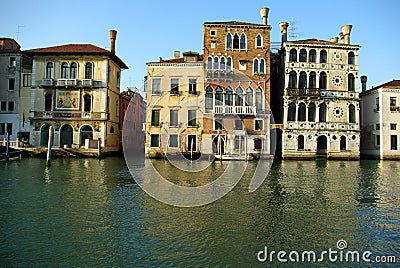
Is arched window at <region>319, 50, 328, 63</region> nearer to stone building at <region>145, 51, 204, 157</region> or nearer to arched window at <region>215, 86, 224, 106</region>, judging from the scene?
arched window at <region>215, 86, 224, 106</region>

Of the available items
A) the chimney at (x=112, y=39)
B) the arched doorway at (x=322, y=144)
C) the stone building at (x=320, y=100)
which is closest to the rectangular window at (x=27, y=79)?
the chimney at (x=112, y=39)

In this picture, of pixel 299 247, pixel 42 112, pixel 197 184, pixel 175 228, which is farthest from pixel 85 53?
pixel 299 247

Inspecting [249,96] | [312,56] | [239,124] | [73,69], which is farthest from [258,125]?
[73,69]

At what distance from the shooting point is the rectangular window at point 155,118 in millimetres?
31425

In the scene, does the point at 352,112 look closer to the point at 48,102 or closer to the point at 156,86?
the point at 156,86

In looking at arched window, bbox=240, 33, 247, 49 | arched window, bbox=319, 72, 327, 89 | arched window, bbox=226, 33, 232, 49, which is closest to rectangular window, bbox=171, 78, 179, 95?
arched window, bbox=226, 33, 232, 49

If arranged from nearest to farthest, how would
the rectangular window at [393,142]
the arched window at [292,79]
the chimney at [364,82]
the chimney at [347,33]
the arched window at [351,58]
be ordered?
the arched window at [292,79] < the arched window at [351,58] < the rectangular window at [393,142] < the chimney at [347,33] < the chimney at [364,82]

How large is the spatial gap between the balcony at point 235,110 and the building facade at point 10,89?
18.7 meters

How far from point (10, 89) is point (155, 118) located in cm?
1403

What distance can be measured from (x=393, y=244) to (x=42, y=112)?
30.9m

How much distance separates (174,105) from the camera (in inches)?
1240

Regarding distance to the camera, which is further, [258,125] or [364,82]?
[364,82]

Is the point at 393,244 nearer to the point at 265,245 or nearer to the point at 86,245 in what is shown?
the point at 265,245

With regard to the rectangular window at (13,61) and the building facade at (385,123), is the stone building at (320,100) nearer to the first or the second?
the building facade at (385,123)
